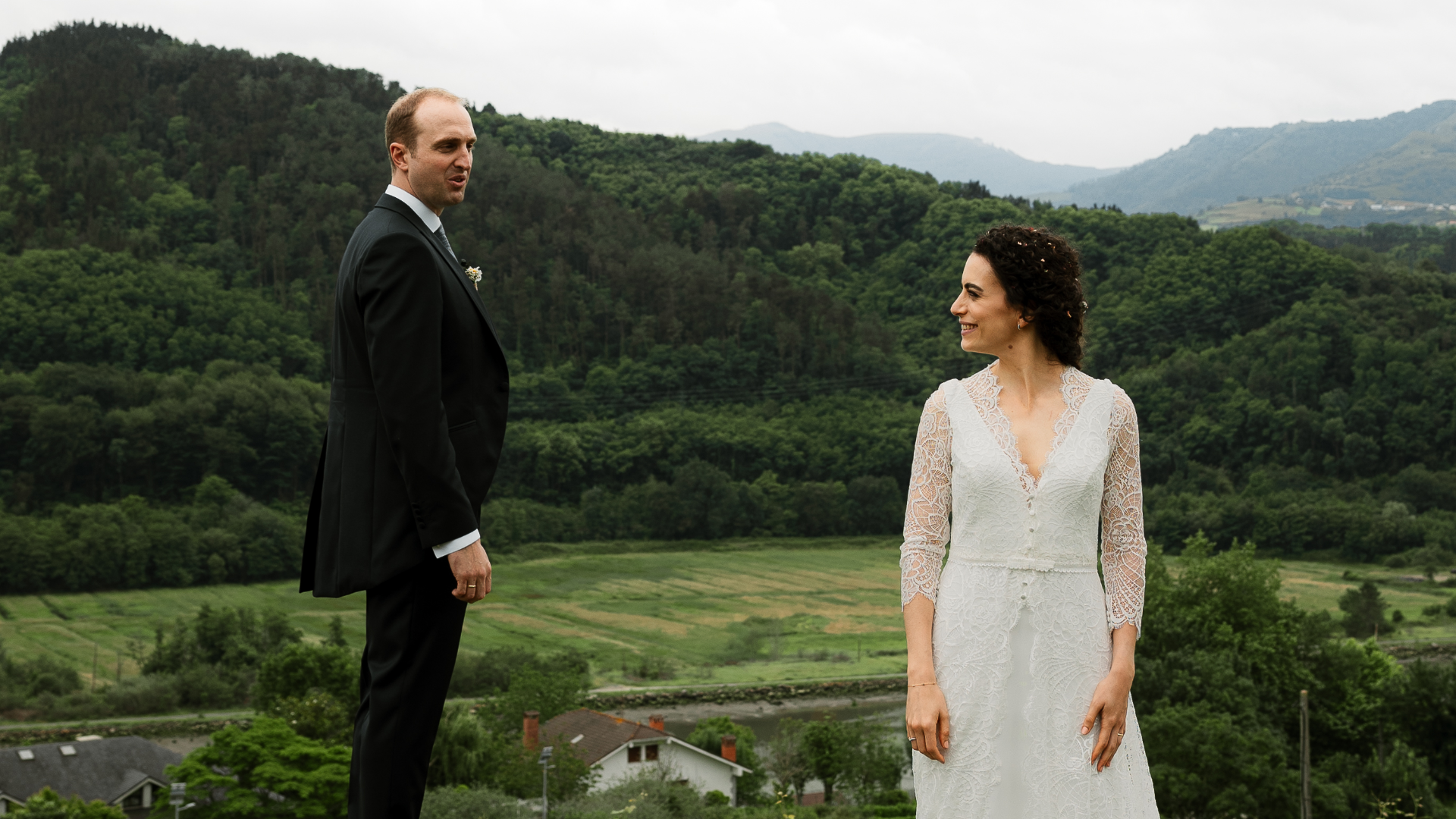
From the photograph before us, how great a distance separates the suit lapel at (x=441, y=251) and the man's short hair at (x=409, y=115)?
0.44ft

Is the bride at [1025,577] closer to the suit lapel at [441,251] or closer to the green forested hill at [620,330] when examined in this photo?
the suit lapel at [441,251]

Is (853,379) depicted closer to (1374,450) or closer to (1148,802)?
(1374,450)

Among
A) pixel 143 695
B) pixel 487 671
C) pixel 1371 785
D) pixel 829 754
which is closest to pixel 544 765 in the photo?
pixel 829 754

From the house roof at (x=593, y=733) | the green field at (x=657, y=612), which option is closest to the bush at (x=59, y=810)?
the house roof at (x=593, y=733)

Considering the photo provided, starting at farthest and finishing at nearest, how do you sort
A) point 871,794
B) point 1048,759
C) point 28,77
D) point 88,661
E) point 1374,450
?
point 28,77 → point 1374,450 → point 88,661 → point 871,794 → point 1048,759

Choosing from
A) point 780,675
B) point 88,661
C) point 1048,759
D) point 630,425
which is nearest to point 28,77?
point 630,425

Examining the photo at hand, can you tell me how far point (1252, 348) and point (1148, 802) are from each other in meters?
93.0

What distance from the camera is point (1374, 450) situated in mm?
80438

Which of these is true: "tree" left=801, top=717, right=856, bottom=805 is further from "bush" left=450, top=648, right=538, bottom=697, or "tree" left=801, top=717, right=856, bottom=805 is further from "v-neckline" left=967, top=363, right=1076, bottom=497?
"v-neckline" left=967, top=363, right=1076, bottom=497

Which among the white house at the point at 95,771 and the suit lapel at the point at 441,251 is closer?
the suit lapel at the point at 441,251

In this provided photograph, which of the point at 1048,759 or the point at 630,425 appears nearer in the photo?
the point at 1048,759

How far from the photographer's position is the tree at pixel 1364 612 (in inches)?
2079

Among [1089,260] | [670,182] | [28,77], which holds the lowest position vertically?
[1089,260]

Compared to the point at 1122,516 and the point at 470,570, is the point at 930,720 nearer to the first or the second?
the point at 1122,516
